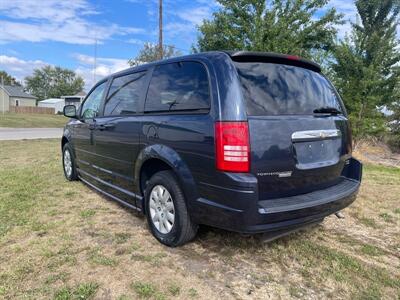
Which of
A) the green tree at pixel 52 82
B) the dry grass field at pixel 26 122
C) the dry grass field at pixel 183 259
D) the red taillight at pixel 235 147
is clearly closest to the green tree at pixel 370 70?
the dry grass field at pixel 183 259

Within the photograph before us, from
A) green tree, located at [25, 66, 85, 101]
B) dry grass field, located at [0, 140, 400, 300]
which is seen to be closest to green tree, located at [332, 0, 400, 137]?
dry grass field, located at [0, 140, 400, 300]

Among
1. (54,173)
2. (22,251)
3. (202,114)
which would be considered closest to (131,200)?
(22,251)

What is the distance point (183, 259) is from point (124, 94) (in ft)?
7.14

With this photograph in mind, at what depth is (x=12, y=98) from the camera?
5522 centimetres

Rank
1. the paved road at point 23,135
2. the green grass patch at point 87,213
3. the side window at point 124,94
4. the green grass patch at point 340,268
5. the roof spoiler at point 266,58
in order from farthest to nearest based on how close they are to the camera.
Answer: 1. the paved road at point 23,135
2. the green grass patch at point 87,213
3. the side window at point 124,94
4. the roof spoiler at point 266,58
5. the green grass patch at point 340,268

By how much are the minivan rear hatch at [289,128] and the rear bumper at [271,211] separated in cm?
8

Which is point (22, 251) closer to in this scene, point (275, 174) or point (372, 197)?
point (275, 174)

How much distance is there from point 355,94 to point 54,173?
11.3m

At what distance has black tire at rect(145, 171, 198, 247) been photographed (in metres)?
3.03

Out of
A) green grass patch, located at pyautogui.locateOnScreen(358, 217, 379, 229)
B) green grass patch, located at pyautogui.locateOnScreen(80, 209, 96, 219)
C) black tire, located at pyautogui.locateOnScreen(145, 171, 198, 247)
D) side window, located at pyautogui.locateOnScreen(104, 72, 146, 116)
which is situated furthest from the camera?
green grass patch, located at pyautogui.locateOnScreen(80, 209, 96, 219)

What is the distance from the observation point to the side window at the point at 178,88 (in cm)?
288

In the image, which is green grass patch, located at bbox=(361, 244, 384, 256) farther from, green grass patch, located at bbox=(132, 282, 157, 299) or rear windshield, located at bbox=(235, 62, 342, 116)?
green grass patch, located at bbox=(132, 282, 157, 299)

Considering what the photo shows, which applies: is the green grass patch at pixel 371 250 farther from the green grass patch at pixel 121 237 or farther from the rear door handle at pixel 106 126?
the rear door handle at pixel 106 126

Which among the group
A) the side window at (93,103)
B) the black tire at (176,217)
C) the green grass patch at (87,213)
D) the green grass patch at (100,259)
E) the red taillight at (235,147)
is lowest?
the green grass patch at (100,259)
